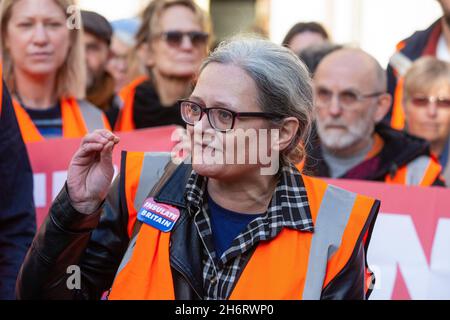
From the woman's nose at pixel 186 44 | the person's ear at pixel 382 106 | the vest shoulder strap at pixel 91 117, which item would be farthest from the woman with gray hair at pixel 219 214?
the woman's nose at pixel 186 44

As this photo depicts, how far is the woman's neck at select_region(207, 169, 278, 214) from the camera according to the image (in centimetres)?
298

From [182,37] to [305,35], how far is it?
149 centimetres

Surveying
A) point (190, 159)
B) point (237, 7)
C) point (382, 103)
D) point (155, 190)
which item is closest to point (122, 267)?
point (155, 190)

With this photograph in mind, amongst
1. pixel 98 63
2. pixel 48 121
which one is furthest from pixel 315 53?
pixel 48 121

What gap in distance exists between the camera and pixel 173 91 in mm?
5453

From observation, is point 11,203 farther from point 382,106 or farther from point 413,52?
point 413,52

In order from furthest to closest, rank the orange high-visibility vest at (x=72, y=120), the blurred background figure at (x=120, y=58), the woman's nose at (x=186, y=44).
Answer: the blurred background figure at (x=120, y=58)
the woman's nose at (x=186, y=44)
the orange high-visibility vest at (x=72, y=120)

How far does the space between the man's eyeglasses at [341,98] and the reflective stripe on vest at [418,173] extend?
1.52ft

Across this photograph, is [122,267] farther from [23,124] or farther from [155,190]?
[23,124]

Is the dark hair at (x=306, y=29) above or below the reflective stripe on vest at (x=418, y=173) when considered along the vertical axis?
above

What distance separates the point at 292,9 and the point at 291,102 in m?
9.06

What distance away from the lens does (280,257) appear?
279cm

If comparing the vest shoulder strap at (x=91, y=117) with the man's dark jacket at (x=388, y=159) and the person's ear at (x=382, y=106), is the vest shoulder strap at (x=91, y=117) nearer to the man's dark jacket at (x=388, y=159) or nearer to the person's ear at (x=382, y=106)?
the man's dark jacket at (x=388, y=159)

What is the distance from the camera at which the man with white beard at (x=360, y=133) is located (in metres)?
4.69
